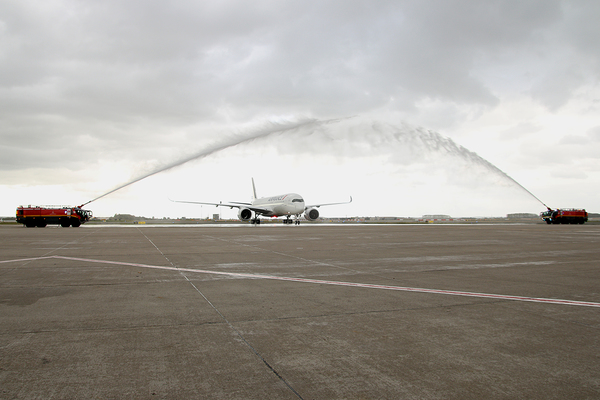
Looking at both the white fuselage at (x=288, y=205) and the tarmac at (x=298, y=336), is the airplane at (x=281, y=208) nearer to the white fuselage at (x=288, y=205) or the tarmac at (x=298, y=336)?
the white fuselage at (x=288, y=205)

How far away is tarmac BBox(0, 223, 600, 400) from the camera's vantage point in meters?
3.23

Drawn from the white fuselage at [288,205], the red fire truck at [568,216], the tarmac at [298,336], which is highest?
the white fuselage at [288,205]

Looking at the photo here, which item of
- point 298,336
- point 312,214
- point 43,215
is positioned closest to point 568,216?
point 312,214

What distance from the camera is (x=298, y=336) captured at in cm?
451

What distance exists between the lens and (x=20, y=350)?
399 centimetres

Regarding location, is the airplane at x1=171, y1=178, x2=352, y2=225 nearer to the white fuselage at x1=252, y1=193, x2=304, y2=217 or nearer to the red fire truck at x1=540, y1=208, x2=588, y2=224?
the white fuselage at x1=252, y1=193, x2=304, y2=217

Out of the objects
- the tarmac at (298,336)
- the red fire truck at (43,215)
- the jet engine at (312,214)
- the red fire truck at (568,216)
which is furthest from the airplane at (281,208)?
the tarmac at (298,336)

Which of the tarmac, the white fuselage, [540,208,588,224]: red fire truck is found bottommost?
the tarmac

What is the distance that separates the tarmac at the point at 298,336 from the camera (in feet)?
10.6

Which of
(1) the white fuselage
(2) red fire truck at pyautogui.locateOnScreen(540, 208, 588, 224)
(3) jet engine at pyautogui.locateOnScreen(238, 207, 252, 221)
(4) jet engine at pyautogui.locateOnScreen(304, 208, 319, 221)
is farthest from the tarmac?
(2) red fire truck at pyautogui.locateOnScreen(540, 208, 588, 224)

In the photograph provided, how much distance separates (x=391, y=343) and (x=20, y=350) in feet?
13.5

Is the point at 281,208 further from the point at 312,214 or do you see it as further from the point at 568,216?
the point at 568,216

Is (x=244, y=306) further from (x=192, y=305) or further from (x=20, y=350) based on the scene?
(x=20, y=350)

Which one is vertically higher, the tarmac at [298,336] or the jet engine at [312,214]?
the jet engine at [312,214]
